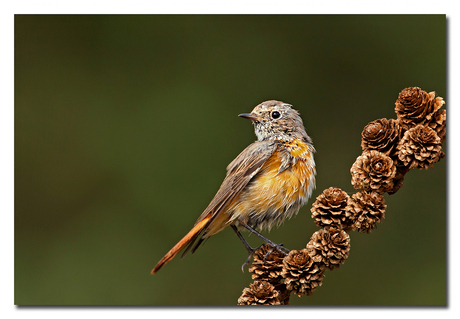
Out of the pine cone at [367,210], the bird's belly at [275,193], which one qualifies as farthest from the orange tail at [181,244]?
the pine cone at [367,210]

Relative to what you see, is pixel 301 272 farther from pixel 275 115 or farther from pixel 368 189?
pixel 275 115

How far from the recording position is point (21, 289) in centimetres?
273

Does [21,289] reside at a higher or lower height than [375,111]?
lower

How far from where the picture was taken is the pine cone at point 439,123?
1810mm

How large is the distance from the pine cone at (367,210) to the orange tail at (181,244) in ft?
2.51

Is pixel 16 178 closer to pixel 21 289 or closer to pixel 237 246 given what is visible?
pixel 21 289

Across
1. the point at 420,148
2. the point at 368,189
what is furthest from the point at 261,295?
the point at 420,148

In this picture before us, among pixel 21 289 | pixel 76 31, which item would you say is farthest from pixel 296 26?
pixel 21 289

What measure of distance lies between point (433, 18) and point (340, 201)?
1418 millimetres

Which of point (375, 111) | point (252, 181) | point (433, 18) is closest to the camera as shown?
point (252, 181)

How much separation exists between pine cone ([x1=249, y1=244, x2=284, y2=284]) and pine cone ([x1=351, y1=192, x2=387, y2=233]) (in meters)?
0.34

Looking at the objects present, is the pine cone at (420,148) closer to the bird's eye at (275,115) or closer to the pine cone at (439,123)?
the pine cone at (439,123)

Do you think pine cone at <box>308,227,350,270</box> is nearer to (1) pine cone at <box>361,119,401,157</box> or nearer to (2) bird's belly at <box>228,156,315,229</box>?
(1) pine cone at <box>361,119,401,157</box>

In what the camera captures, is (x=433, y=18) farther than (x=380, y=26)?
No
